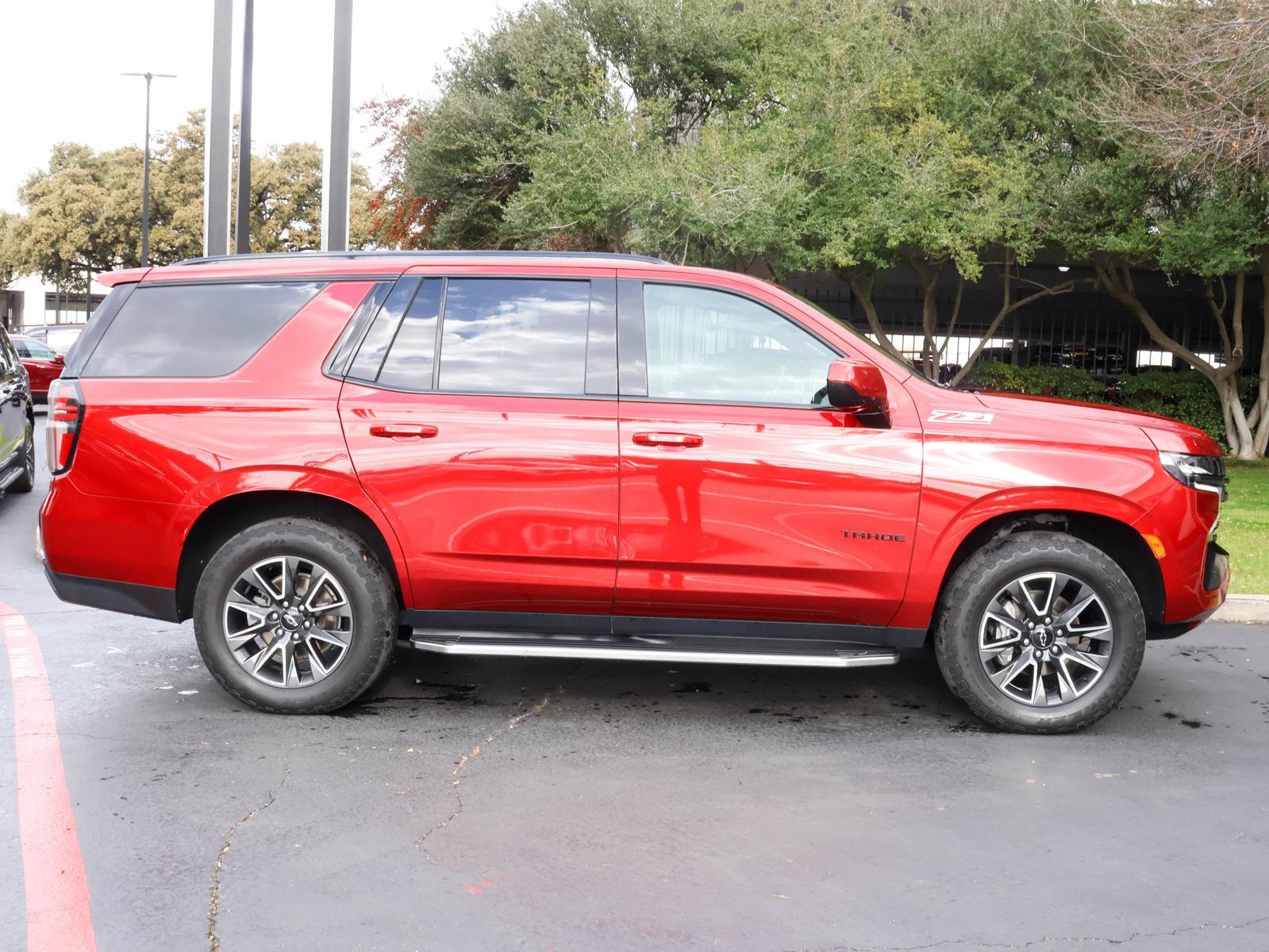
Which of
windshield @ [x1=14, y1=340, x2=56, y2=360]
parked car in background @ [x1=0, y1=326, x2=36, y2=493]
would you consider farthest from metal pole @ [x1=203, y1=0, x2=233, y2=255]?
windshield @ [x1=14, y1=340, x2=56, y2=360]

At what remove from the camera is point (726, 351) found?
516cm

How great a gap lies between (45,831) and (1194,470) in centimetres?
456

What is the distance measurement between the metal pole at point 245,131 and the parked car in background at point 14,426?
239 cm

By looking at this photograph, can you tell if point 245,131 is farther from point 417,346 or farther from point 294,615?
point 294,615

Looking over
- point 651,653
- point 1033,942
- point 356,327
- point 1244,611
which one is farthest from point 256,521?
point 1244,611

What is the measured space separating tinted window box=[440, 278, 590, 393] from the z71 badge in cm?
148

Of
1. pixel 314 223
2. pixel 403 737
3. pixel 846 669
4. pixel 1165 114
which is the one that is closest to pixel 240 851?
pixel 403 737

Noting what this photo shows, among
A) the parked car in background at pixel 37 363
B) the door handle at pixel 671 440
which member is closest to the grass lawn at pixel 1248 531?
the door handle at pixel 671 440

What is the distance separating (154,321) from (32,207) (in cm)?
5921

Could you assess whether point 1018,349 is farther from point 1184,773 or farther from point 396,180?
point 1184,773

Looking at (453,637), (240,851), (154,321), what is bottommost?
(240,851)

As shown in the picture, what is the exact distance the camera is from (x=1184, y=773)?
4.76 metres

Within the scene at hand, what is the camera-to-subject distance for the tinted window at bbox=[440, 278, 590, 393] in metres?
5.18

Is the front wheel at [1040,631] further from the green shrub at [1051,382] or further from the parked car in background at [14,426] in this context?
the green shrub at [1051,382]
